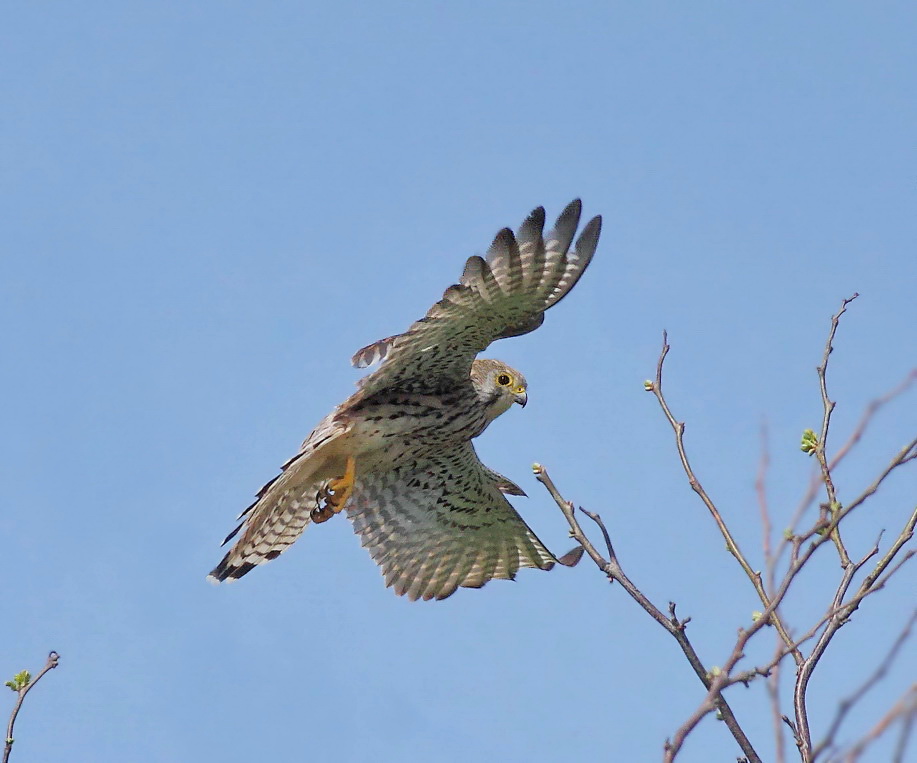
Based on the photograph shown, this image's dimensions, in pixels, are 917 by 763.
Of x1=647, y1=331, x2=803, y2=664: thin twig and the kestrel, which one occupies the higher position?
the kestrel

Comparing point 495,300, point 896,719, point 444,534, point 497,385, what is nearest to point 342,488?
point 444,534

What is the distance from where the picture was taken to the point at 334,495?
6160 millimetres

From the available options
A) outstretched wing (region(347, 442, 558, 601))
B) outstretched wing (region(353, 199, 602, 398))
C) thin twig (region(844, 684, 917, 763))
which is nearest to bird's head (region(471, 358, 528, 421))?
outstretched wing (region(353, 199, 602, 398))

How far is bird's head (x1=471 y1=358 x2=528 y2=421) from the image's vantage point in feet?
19.4

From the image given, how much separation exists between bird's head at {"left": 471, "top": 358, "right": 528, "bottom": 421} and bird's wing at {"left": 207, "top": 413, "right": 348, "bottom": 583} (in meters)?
0.75

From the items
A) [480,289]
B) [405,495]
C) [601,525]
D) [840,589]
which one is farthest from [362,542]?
[840,589]

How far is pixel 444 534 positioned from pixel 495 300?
2039 millimetres

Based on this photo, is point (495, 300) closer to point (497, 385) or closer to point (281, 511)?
point (497, 385)

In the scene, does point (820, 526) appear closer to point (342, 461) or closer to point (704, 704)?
point (704, 704)

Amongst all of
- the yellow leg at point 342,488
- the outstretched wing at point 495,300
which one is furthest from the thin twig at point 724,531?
the yellow leg at point 342,488

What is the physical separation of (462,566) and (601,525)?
Answer: 11.0 ft

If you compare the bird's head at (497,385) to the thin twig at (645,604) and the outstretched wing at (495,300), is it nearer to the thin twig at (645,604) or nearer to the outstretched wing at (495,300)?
the outstretched wing at (495,300)

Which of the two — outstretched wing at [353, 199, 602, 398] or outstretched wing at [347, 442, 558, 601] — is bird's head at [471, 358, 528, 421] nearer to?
outstretched wing at [353, 199, 602, 398]

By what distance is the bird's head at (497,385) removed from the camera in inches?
233
